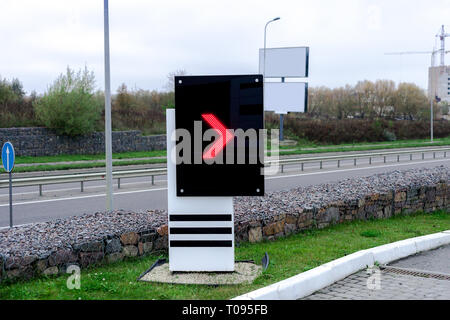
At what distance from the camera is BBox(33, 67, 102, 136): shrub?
102 feet

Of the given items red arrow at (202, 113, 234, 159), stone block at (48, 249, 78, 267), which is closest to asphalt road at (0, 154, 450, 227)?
stone block at (48, 249, 78, 267)

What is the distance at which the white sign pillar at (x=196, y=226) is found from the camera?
6.75m

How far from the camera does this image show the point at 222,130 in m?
6.55

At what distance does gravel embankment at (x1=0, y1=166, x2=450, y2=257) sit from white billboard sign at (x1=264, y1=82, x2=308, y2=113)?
3593 centimetres

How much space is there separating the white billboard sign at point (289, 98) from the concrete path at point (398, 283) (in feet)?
139

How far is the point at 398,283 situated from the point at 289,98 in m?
43.9

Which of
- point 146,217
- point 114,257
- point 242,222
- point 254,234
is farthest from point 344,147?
point 114,257

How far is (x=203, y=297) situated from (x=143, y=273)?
3.80 feet

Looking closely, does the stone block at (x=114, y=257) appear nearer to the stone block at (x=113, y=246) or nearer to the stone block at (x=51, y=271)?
the stone block at (x=113, y=246)

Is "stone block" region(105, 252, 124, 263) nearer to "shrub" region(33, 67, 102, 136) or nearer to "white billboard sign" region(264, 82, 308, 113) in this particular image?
"shrub" region(33, 67, 102, 136)

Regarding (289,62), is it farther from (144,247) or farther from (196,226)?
(196,226)

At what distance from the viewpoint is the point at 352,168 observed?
28156mm
